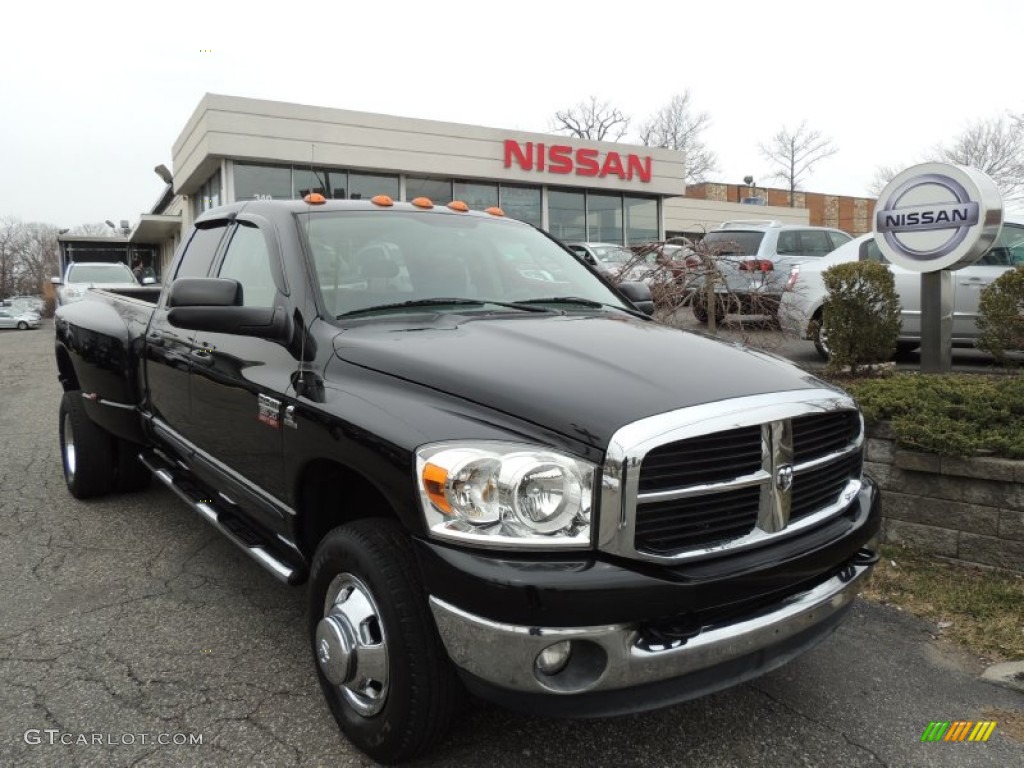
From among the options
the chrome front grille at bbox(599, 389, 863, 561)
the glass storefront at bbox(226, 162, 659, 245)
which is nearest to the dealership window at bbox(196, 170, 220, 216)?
the glass storefront at bbox(226, 162, 659, 245)

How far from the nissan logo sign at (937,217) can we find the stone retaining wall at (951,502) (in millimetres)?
2030

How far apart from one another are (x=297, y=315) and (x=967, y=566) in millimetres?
3404

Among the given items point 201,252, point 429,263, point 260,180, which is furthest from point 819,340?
point 260,180

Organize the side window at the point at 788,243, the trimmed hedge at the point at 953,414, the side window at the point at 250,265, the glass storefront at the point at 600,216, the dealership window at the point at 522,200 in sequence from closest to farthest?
the side window at the point at 250,265 < the trimmed hedge at the point at 953,414 < the side window at the point at 788,243 < the dealership window at the point at 522,200 < the glass storefront at the point at 600,216

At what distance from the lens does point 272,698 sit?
276 cm

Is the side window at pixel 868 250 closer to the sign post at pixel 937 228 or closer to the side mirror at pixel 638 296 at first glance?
the sign post at pixel 937 228

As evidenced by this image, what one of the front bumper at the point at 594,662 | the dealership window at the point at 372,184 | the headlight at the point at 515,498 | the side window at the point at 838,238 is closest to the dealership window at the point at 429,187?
the dealership window at the point at 372,184

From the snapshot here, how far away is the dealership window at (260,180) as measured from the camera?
19.8 metres

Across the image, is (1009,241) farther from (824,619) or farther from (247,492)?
(247,492)

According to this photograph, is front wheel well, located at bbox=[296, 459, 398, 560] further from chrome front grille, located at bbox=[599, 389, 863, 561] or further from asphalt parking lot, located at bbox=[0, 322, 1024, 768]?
chrome front grille, located at bbox=[599, 389, 863, 561]

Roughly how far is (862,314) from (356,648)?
4.87 m

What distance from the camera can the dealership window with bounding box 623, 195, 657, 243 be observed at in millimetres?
26312

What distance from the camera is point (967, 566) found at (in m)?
3.82

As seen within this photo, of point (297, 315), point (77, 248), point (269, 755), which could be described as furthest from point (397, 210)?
point (77, 248)
